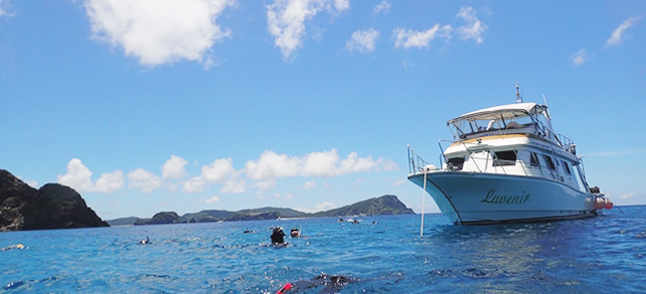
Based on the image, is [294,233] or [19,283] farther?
[294,233]

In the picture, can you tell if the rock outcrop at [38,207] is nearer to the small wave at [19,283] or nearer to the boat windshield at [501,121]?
the small wave at [19,283]

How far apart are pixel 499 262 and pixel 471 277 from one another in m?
2.38

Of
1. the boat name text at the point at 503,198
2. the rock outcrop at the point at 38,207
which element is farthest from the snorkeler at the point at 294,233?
the rock outcrop at the point at 38,207

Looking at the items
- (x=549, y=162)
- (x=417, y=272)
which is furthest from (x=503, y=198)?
(x=417, y=272)

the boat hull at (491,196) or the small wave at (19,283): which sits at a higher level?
the boat hull at (491,196)

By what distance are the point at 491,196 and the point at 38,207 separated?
469 ft

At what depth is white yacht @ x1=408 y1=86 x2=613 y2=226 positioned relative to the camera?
21016 mm

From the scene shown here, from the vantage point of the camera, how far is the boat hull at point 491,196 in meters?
20.5

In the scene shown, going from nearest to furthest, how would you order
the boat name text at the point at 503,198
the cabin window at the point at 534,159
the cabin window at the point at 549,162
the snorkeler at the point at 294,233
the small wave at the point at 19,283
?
1. the small wave at the point at 19,283
2. the boat name text at the point at 503,198
3. the cabin window at the point at 534,159
4. the cabin window at the point at 549,162
5. the snorkeler at the point at 294,233

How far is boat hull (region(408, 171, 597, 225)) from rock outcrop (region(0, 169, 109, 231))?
13185cm

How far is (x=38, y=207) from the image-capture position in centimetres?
12094

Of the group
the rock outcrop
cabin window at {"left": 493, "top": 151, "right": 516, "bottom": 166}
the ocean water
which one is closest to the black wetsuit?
the ocean water

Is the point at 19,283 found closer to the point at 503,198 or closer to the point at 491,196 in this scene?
the point at 491,196

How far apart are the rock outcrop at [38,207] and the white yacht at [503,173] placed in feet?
432
